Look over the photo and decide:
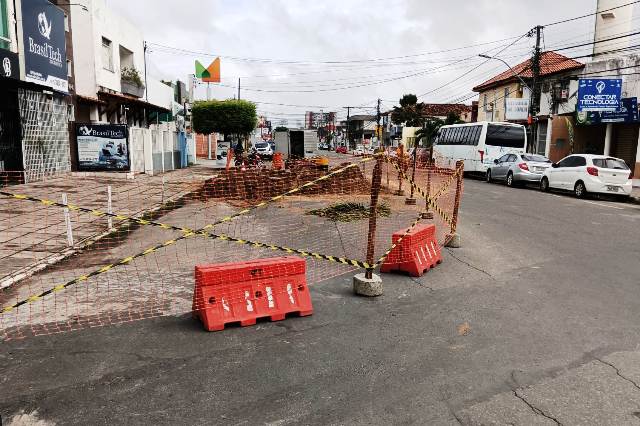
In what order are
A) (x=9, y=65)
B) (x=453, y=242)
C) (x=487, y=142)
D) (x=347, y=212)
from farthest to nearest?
(x=487, y=142) → (x=9, y=65) → (x=347, y=212) → (x=453, y=242)

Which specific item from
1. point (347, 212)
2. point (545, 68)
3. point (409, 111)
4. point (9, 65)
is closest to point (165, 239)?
point (347, 212)

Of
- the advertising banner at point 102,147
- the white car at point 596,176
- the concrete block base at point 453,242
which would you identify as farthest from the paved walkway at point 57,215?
the white car at point 596,176

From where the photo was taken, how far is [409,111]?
226 feet

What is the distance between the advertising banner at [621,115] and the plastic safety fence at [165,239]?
15034 millimetres

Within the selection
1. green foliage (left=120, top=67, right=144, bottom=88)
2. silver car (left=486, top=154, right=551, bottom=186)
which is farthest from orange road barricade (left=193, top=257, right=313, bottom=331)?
green foliage (left=120, top=67, right=144, bottom=88)

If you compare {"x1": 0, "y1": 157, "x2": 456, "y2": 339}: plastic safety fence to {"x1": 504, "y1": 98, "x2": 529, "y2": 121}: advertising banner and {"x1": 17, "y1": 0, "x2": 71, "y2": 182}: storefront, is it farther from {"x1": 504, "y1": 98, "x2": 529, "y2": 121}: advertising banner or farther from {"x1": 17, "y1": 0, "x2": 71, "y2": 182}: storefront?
{"x1": 504, "y1": 98, "x2": 529, "y2": 121}: advertising banner

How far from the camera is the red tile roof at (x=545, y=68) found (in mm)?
32931

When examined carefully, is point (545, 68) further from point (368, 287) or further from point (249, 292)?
point (249, 292)

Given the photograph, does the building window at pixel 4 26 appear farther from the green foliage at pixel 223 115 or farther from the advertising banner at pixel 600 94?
the green foliage at pixel 223 115

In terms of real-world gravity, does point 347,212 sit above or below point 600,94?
below

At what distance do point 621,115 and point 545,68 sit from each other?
1148 centimetres

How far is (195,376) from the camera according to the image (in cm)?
395

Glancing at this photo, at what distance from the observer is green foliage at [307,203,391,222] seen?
12007 mm

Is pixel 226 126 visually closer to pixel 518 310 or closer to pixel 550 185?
pixel 550 185
